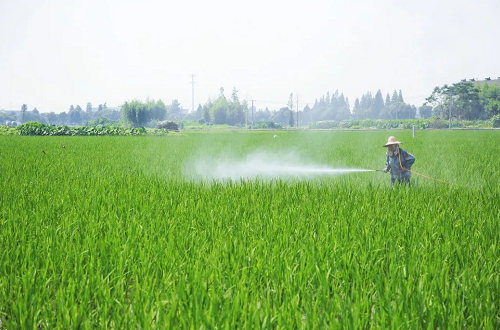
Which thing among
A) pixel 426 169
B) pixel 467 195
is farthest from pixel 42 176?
pixel 426 169

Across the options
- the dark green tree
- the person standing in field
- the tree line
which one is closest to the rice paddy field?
the person standing in field

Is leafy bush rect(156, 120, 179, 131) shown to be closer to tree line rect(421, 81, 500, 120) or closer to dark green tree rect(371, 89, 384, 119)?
tree line rect(421, 81, 500, 120)

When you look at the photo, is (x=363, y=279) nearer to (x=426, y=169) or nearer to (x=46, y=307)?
(x=46, y=307)

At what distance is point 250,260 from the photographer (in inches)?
103

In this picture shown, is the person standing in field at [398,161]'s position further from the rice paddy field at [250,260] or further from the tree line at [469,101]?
the tree line at [469,101]

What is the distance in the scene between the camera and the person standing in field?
226 inches

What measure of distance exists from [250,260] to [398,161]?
A: 159 inches

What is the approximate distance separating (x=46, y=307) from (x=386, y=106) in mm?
141761

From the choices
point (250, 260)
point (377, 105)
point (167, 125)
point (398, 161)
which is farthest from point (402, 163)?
point (377, 105)

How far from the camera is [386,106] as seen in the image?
13438 cm

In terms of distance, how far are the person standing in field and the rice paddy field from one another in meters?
0.72

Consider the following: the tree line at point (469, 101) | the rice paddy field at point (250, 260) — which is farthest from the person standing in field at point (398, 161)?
the tree line at point (469, 101)

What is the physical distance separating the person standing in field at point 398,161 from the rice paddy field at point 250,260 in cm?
72

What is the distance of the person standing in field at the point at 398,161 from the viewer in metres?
5.74
